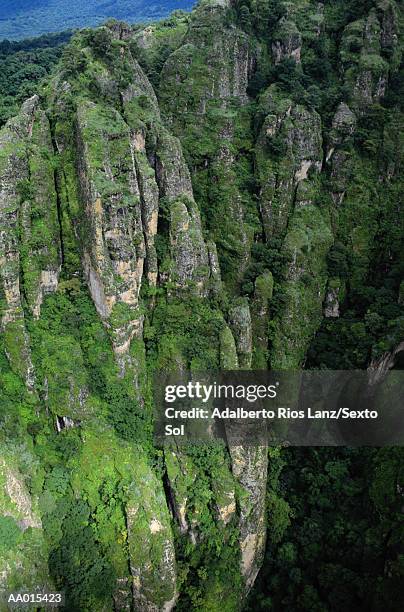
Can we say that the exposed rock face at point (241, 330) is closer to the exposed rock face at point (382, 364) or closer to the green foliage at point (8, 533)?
the exposed rock face at point (382, 364)

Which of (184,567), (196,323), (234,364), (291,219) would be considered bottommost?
(184,567)

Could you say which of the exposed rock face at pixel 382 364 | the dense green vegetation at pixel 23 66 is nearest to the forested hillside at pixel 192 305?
the exposed rock face at pixel 382 364

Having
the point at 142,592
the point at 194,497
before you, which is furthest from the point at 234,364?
the point at 142,592

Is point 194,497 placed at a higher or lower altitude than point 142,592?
higher

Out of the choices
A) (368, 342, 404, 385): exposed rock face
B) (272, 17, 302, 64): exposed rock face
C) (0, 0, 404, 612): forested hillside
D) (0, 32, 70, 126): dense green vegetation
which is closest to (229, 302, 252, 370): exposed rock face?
(0, 0, 404, 612): forested hillside

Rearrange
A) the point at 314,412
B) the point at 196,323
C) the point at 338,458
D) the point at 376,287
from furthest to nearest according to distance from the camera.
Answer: the point at 376,287 < the point at 314,412 < the point at 338,458 < the point at 196,323

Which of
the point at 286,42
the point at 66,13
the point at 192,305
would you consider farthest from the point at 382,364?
the point at 66,13

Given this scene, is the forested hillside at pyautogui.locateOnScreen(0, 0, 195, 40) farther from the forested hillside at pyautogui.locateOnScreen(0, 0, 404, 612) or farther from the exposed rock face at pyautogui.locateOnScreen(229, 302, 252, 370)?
the exposed rock face at pyautogui.locateOnScreen(229, 302, 252, 370)

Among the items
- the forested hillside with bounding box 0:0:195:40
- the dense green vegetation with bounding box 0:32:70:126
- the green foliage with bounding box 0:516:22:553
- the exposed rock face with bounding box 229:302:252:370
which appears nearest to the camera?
the green foliage with bounding box 0:516:22:553

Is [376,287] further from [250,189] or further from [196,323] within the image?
[196,323]
